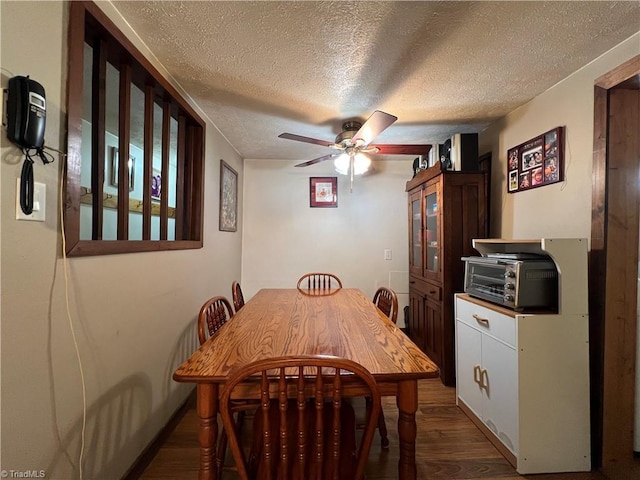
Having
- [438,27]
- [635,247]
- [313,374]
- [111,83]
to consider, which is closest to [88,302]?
[313,374]

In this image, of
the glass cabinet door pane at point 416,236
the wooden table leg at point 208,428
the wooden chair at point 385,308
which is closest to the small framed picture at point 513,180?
the glass cabinet door pane at point 416,236

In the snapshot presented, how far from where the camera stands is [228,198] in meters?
2.98

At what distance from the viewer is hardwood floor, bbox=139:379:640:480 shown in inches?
56.6

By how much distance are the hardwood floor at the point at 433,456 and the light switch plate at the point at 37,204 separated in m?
1.40

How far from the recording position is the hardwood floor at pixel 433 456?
144 centimetres

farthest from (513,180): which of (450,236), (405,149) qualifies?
(405,149)

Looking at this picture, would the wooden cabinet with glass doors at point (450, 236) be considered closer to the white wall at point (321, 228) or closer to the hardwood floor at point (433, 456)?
the hardwood floor at point (433, 456)

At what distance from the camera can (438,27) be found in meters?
1.32

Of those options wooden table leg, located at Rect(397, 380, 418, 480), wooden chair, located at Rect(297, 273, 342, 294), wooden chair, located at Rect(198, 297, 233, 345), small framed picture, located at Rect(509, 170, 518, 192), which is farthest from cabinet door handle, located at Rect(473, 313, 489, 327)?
wooden chair, located at Rect(198, 297, 233, 345)

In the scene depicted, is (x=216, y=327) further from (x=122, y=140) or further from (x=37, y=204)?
(x=122, y=140)

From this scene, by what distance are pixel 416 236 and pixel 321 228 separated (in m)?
1.20

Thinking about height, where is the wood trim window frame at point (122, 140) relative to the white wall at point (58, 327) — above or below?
above

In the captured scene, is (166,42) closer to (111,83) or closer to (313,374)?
(111,83)

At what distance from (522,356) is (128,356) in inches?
79.7
